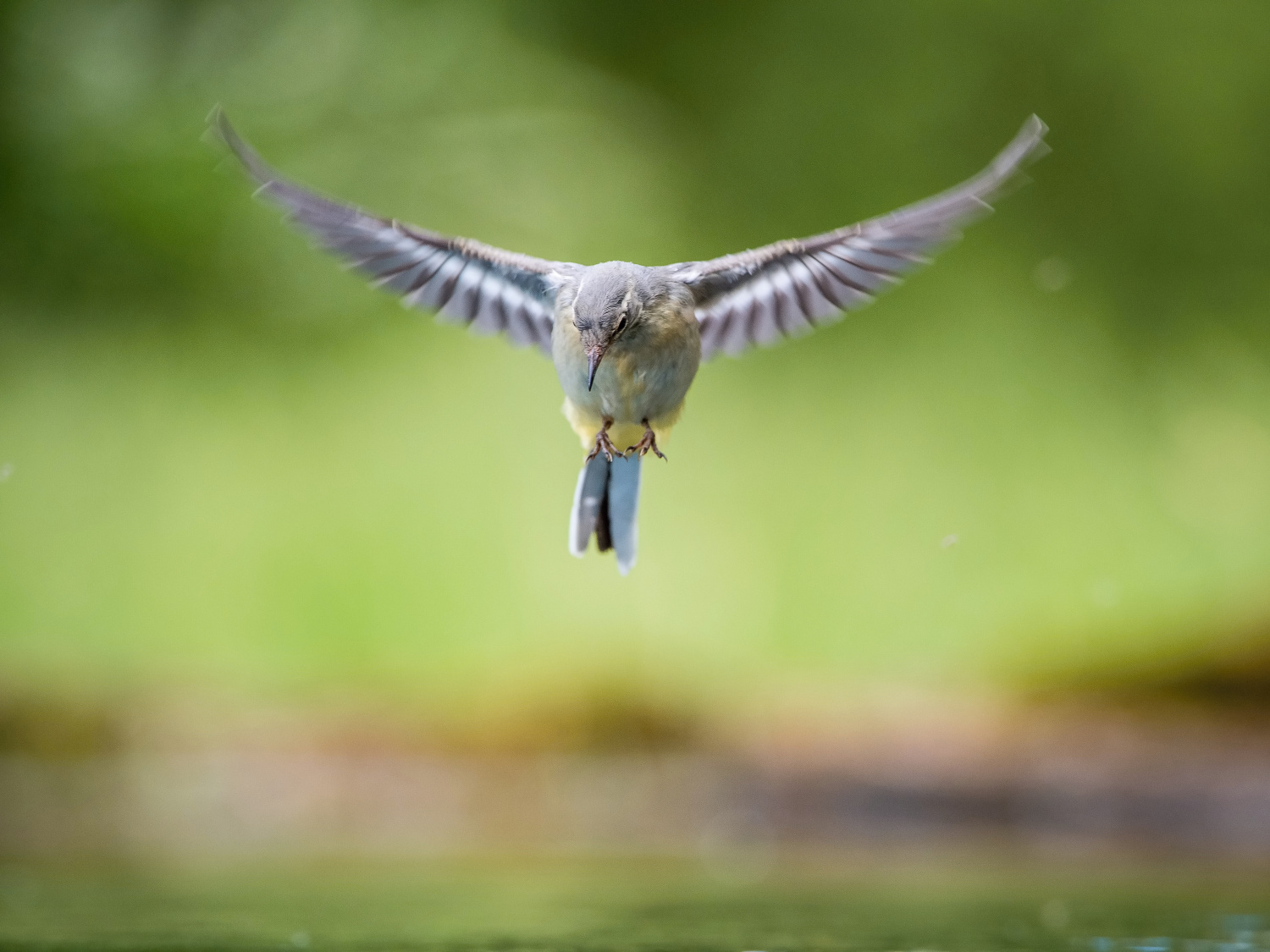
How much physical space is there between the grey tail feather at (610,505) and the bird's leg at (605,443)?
138 millimetres

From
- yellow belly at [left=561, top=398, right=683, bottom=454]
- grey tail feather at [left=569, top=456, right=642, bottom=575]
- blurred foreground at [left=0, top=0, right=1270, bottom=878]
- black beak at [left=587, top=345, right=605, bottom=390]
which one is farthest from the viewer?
blurred foreground at [left=0, top=0, right=1270, bottom=878]

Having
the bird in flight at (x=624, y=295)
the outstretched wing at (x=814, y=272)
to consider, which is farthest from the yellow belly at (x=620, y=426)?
the outstretched wing at (x=814, y=272)

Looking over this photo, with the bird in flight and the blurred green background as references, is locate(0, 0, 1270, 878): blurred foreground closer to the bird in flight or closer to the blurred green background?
the blurred green background

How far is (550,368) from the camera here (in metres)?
5.68

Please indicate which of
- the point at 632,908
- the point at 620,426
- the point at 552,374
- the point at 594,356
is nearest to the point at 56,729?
the point at 552,374

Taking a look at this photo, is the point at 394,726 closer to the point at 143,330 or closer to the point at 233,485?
the point at 233,485

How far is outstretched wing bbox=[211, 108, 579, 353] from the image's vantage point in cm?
246

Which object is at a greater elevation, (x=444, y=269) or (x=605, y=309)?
(x=444, y=269)

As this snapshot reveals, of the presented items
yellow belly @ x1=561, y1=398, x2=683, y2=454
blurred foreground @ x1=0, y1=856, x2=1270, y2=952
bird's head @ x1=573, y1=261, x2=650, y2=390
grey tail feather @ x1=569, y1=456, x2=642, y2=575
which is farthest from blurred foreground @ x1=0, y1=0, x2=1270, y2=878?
bird's head @ x1=573, y1=261, x2=650, y2=390

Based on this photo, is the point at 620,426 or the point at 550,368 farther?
the point at 550,368

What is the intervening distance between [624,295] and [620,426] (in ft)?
1.22

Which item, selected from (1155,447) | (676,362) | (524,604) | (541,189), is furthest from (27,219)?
(1155,447)

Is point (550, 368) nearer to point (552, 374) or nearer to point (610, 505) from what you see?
point (552, 374)

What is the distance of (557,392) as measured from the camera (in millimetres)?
5703
